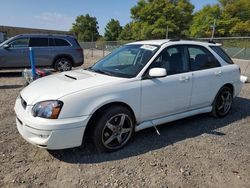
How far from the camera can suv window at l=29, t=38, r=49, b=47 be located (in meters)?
10.9

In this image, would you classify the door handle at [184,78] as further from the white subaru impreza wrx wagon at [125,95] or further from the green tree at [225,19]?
the green tree at [225,19]

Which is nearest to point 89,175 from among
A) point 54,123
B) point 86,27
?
point 54,123

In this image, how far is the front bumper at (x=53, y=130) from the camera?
317 centimetres

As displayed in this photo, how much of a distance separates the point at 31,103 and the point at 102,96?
945 mm

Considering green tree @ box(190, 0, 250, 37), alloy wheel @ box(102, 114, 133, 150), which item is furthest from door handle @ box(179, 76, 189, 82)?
green tree @ box(190, 0, 250, 37)

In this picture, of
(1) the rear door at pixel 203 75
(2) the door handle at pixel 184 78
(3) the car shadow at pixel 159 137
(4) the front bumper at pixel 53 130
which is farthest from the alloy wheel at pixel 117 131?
(1) the rear door at pixel 203 75

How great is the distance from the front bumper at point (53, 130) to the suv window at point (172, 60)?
1.62m

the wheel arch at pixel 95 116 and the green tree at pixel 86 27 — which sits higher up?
the green tree at pixel 86 27

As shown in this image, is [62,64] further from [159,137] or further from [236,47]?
[236,47]

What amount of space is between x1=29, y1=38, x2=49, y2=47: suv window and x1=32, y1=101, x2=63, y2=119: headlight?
8458 mm

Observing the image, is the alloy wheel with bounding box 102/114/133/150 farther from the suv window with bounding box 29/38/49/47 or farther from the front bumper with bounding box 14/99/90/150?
the suv window with bounding box 29/38/49/47

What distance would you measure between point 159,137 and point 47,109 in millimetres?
2003

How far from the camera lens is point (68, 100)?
10.7 ft

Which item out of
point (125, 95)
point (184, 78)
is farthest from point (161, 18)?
point (125, 95)
